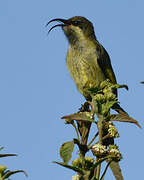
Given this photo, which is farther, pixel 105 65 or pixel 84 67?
pixel 105 65

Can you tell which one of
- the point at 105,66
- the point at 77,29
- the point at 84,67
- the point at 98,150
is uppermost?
the point at 77,29

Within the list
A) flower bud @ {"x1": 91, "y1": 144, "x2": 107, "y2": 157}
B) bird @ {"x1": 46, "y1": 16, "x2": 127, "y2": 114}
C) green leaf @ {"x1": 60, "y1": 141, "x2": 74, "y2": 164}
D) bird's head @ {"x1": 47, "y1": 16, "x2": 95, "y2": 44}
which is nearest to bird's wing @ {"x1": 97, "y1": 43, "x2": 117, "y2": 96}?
bird @ {"x1": 46, "y1": 16, "x2": 127, "y2": 114}

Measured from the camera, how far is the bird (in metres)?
6.00

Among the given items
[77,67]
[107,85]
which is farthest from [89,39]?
[107,85]

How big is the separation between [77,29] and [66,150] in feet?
16.1

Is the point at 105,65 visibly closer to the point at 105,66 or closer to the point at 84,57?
the point at 105,66

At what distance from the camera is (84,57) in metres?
6.18

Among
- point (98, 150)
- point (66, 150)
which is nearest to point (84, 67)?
point (66, 150)

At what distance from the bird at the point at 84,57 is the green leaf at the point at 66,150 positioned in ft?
12.6

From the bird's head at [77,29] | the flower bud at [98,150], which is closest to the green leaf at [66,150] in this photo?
the flower bud at [98,150]

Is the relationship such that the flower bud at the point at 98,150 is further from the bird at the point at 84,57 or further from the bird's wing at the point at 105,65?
the bird's wing at the point at 105,65

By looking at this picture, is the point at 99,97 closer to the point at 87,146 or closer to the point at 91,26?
the point at 87,146

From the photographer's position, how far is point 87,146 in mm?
1810

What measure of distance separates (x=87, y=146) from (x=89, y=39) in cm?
507
